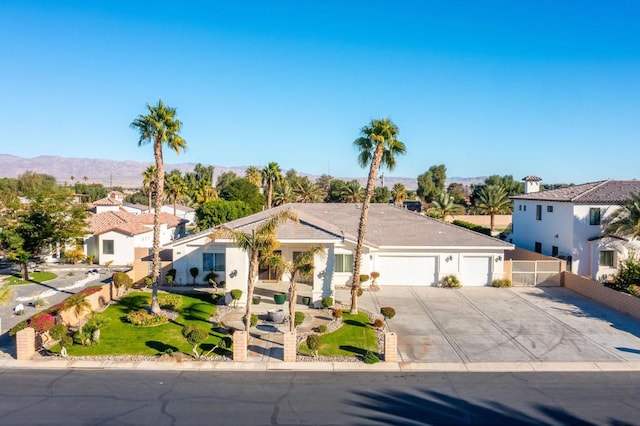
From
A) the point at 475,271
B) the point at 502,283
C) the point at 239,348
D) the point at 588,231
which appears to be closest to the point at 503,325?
the point at 502,283

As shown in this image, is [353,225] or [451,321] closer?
[451,321]

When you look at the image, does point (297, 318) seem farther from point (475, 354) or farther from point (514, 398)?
point (514, 398)

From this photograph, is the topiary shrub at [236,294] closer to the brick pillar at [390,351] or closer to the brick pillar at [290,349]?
the brick pillar at [290,349]

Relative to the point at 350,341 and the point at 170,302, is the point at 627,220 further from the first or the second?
the point at 170,302

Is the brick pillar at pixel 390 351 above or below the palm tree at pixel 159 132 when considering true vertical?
below

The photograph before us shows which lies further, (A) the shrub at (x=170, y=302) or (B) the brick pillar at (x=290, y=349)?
(A) the shrub at (x=170, y=302)

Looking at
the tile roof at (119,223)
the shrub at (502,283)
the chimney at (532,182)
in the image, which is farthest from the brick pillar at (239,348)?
the chimney at (532,182)

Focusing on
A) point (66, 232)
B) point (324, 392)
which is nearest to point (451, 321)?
point (324, 392)

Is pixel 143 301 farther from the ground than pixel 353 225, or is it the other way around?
pixel 353 225

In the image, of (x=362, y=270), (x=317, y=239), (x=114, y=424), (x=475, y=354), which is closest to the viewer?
(x=114, y=424)
